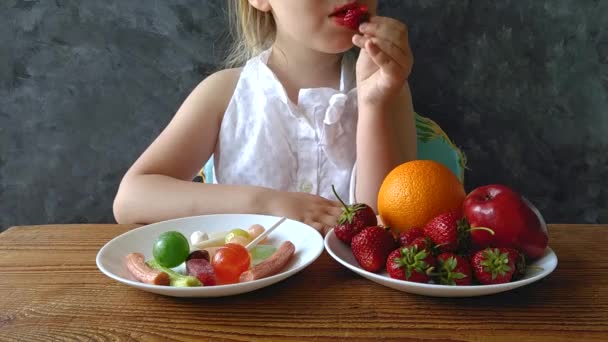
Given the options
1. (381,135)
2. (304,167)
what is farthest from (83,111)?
(381,135)

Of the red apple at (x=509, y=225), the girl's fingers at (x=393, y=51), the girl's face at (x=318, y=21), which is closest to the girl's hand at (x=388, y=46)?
the girl's fingers at (x=393, y=51)

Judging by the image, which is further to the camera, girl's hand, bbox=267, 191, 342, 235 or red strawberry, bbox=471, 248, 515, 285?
girl's hand, bbox=267, 191, 342, 235

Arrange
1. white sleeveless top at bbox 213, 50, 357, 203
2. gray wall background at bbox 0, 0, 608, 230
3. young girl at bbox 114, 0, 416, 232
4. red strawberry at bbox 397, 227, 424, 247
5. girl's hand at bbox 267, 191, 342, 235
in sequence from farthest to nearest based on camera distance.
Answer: gray wall background at bbox 0, 0, 608, 230
white sleeveless top at bbox 213, 50, 357, 203
young girl at bbox 114, 0, 416, 232
girl's hand at bbox 267, 191, 342, 235
red strawberry at bbox 397, 227, 424, 247

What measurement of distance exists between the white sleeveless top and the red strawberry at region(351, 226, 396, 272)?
627mm

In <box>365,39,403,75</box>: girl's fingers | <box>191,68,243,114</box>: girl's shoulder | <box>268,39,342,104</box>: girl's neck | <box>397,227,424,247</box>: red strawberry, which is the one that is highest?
<box>365,39,403,75</box>: girl's fingers

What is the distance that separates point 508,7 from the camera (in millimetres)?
1500

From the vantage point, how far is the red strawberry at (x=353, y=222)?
2.36ft

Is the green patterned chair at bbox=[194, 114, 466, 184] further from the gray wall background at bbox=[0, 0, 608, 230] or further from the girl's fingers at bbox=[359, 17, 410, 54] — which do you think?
the girl's fingers at bbox=[359, 17, 410, 54]

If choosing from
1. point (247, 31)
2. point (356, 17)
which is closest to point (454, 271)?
point (356, 17)

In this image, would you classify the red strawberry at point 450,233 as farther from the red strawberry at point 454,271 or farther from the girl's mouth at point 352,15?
the girl's mouth at point 352,15

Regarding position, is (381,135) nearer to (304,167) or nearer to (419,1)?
(304,167)

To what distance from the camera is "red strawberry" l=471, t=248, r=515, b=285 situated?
23.4 inches

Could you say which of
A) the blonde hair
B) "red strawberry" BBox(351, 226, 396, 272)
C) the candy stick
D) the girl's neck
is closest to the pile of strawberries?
"red strawberry" BBox(351, 226, 396, 272)

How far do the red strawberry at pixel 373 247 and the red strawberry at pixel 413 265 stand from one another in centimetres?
4
